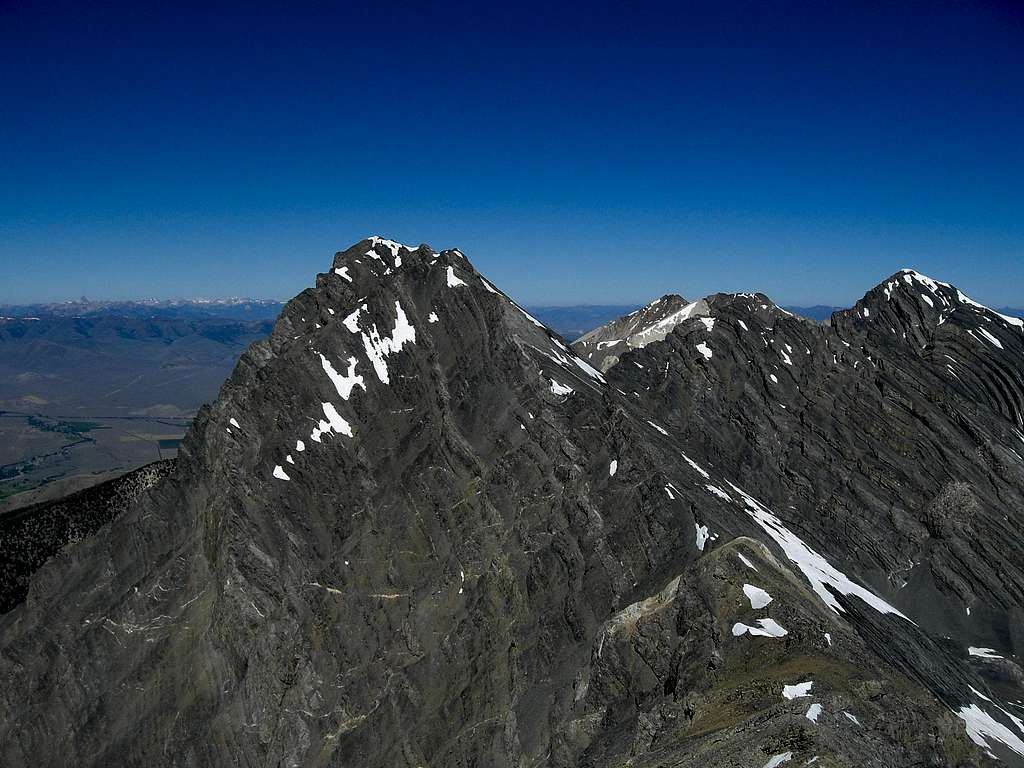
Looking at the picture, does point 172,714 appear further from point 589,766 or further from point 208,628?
point 589,766

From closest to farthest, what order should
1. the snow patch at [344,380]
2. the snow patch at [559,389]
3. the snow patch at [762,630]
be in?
the snow patch at [762,630] → the snow patch at [559,389] → the snow patch at [344,380]

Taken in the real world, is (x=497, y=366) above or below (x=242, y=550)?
above

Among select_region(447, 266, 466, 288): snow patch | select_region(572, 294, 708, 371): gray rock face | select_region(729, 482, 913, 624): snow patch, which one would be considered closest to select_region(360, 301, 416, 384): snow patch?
select_region(447, 266, 466, 288): snow patch

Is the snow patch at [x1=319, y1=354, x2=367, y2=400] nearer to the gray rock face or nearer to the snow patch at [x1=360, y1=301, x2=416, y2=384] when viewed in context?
the snow patch at [x1=360, y1=301, x2=416, y2=384]

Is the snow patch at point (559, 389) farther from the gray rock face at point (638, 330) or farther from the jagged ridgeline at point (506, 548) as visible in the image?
the gray rock face at point (638, 330)

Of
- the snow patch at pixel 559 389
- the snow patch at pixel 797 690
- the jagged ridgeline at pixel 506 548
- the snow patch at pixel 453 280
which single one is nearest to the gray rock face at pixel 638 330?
the jagged ridgeline at pixel 506 548

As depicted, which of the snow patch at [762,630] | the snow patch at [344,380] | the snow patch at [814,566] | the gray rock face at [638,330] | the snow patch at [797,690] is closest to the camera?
the snow patch at [797,690]

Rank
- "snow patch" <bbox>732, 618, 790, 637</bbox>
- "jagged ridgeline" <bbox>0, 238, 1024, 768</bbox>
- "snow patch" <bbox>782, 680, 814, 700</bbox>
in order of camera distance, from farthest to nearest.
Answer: "jagged ridgeline" <bbox>0, 238, 1024, 768</bbox> → "snow patch" <bbox>732, 618, 790, 637</bbox> → "snow patch" <bbox>782, 680, 814, 700</bbox>

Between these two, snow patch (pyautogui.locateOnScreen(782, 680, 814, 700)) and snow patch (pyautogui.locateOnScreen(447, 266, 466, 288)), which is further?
snow patch (pyautogui.locateOnScreen(447, 266, 466, 288))

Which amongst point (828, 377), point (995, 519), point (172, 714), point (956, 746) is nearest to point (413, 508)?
point (172, 714)
